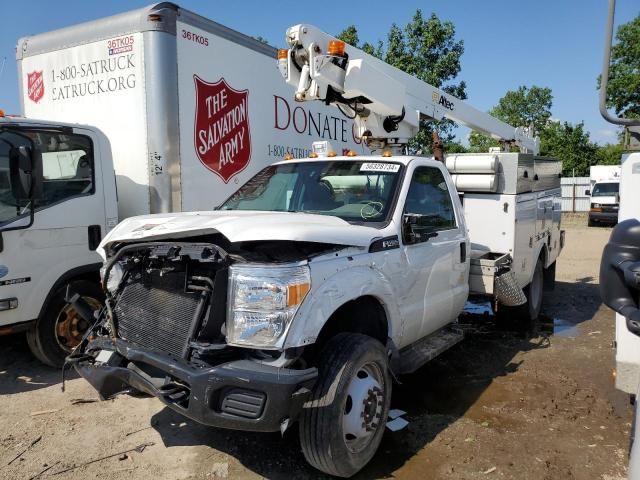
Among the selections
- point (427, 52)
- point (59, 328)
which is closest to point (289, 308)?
point (59, 328)

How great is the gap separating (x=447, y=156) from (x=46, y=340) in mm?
4838

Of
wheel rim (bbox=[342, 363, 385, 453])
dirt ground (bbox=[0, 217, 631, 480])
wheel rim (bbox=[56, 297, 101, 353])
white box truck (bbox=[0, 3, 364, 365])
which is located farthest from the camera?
wheel rim (bbox=[56, 297, 101, 353])

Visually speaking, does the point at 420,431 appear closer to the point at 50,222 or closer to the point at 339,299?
the point at 339,299

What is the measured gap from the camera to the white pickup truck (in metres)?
2.79

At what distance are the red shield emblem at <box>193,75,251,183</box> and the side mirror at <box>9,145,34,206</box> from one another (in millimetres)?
1834

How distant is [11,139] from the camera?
4.75 m

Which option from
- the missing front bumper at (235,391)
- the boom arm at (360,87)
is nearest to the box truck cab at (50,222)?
the boom arm at (360,87)

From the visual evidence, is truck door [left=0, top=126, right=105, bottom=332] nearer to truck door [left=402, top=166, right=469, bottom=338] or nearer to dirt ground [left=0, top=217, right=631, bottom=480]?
dirt ground [left=0, top=217, right=631, bottom=480]

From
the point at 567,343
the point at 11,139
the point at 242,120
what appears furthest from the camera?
the point at 242,120

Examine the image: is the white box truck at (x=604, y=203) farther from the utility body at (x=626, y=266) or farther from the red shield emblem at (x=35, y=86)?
the red shield emblem at (x=35, y=86)

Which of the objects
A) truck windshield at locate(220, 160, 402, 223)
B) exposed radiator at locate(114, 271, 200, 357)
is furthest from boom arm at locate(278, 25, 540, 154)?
exposed radiator at locate(114, 271, 200, 357)

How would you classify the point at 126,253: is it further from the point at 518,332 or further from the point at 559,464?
the point at 518,332

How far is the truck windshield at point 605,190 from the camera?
2227 centimetres

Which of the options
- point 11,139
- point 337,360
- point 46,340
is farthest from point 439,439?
point 11,139
